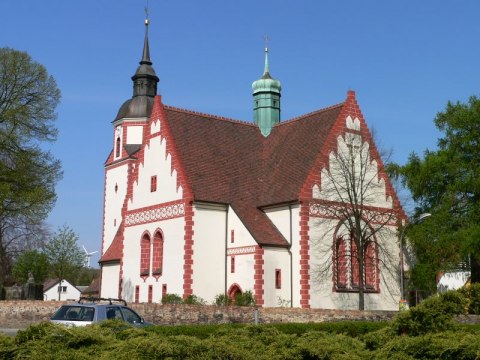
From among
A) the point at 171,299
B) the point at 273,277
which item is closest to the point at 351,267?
the point at 273,277

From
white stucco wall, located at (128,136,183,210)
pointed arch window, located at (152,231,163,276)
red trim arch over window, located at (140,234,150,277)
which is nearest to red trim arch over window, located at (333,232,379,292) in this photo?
white stucco wall, located at (128,136,183,210)

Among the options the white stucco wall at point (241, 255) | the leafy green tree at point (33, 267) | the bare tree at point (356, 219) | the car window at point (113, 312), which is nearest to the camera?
the car window at point (113, 312)

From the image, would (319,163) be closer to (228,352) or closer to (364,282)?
(364,282)

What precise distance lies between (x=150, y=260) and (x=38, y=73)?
13.1 metres

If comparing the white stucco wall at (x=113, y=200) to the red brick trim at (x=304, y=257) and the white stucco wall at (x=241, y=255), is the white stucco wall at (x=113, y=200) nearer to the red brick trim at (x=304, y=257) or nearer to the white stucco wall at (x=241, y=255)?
the white stucco wall at (x=241, y=255)

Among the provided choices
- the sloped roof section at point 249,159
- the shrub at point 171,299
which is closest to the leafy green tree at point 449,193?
the sloped roof section at point 249,159

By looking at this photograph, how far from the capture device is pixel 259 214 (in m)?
38.5

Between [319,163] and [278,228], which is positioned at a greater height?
[319,163]

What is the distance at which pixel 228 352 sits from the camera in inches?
359

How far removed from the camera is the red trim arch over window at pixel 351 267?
37.6 meters

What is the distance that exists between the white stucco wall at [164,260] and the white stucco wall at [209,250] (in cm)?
84

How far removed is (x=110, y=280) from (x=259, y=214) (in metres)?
14.3

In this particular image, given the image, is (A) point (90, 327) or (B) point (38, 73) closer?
(A) point (90, 327)

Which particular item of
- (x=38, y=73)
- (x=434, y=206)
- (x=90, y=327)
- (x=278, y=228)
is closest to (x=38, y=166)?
(x=38, y=73)
